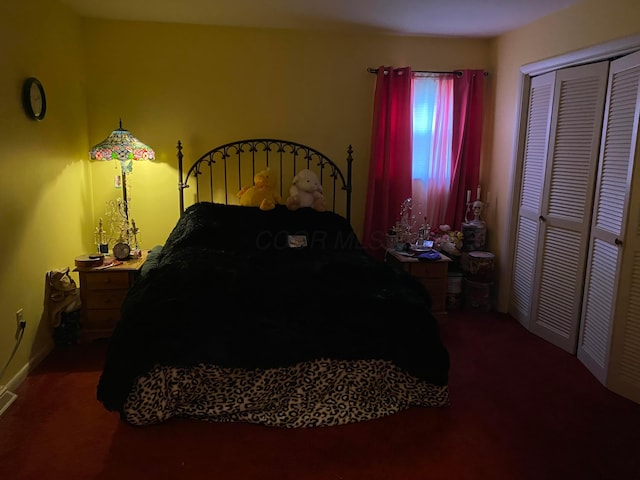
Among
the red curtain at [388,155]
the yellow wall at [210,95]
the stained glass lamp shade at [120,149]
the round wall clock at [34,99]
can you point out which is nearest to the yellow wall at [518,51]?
the yellow wall at [210,95]

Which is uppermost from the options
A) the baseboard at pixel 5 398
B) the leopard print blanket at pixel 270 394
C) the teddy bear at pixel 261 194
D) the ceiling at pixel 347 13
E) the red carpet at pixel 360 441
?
the ceiling at pixel 347 13

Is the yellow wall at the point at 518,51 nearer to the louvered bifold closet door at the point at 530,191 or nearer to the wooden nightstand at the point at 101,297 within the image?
the louvered bifold closet door at the point at 530,191

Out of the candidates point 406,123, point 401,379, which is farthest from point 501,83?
point 401,379

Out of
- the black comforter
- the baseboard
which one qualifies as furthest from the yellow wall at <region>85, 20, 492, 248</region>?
the baseboard

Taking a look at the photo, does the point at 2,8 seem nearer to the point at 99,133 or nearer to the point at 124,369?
the point at 99,133

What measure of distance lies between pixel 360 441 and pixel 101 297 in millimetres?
2078

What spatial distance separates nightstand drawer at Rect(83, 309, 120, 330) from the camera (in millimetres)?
3230

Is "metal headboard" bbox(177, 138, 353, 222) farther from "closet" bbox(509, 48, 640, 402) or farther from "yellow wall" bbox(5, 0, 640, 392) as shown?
"closet" bbox(509, 48, 640, 402)

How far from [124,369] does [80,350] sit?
120 centimetres

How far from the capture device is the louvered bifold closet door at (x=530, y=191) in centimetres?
340

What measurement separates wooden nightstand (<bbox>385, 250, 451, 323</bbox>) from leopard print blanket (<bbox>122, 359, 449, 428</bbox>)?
1.36 metres

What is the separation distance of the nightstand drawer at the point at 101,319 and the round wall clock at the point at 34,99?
1.34m

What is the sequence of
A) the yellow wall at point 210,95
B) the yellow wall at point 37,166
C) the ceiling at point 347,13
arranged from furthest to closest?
the yellow wall at point 210,95, the ceiling at point 347,13, the yellow wall at point 37,166

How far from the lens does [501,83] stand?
155 inches
